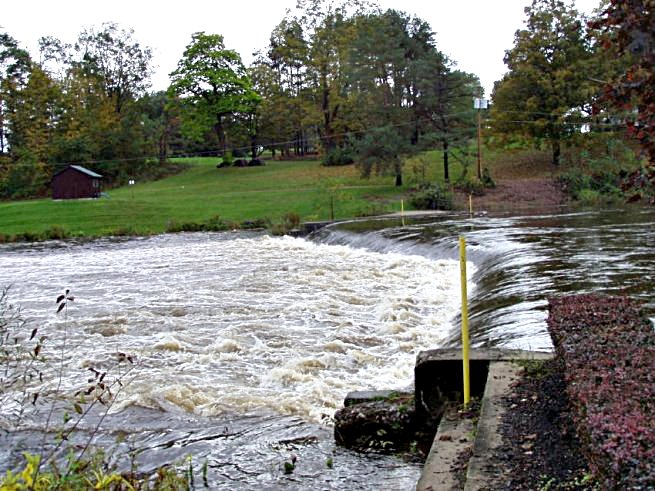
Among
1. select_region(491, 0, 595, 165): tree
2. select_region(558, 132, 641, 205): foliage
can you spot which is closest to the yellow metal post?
select_region(558, 132, 641, 205): foliage

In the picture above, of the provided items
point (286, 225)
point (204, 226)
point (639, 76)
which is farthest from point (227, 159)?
point (639, 76)

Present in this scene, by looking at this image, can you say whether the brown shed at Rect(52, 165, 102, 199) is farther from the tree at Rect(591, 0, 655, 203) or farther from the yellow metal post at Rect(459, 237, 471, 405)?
the tree at Rect(591, 0, 655, 203)

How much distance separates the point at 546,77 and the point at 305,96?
25.2m

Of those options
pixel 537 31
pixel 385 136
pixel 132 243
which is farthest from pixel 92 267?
pixel 537 31

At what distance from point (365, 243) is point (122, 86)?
54.1 m

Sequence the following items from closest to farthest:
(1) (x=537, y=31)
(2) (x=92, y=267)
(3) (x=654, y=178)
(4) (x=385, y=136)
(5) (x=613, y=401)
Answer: (5) (x=613, y=401)
(3) (x=654, y=178)
(2) (x=92, y=267)
(4) (x=385, y=136)
(1) (x=537, y=31)

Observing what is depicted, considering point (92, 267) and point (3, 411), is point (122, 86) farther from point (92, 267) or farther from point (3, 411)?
point (3, 411)

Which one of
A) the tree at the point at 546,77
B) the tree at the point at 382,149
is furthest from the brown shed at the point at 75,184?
the tree at the point at 546,77

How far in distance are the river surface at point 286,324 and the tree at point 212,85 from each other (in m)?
42.0

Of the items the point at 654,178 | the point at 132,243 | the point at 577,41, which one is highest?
the point at 577,41

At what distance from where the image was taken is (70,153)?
61250mm

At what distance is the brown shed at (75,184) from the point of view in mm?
49156

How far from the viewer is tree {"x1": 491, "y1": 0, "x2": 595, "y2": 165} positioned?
4294cm

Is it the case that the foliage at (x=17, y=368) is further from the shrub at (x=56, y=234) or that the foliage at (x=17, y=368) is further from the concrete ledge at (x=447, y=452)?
the shrub at (x=56, y=234)
